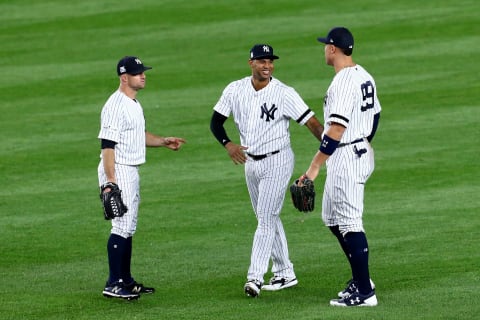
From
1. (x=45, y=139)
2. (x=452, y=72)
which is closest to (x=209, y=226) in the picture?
(x=45, y=139)

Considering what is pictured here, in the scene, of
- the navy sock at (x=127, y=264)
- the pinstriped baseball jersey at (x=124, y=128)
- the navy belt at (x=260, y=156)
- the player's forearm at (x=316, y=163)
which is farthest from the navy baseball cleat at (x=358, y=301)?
the pinstriped baseball jersey at (x=124, y=128)

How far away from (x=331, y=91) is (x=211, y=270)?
219 cm

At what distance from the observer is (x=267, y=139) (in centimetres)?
875

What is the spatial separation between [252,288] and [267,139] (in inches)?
45.8

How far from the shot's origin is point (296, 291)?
8.76 meters

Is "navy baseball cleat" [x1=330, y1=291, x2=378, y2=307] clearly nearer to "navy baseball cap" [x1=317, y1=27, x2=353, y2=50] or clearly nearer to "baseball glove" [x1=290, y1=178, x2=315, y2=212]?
"baseball glove" [x1=290, y1=178, x2=315, y2=212]

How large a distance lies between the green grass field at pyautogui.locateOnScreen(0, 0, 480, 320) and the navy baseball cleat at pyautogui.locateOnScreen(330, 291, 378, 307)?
8cm

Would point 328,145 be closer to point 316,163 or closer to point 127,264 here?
point 316,163

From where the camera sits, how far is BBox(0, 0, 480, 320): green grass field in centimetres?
866

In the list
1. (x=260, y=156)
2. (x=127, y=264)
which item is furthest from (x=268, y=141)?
(x=127, y=264)

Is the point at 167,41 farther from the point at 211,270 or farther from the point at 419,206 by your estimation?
the point at 211,270

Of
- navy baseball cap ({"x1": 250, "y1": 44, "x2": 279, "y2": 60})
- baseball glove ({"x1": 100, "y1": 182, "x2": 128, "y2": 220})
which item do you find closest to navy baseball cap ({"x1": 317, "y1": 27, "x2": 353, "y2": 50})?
navy baseball cap ({"x1": 250, "y1": 44, "x2": 279, "y2": 60})

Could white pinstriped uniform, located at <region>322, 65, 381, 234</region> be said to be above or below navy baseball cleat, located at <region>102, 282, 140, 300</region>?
above

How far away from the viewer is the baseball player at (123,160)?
27.9 ft
